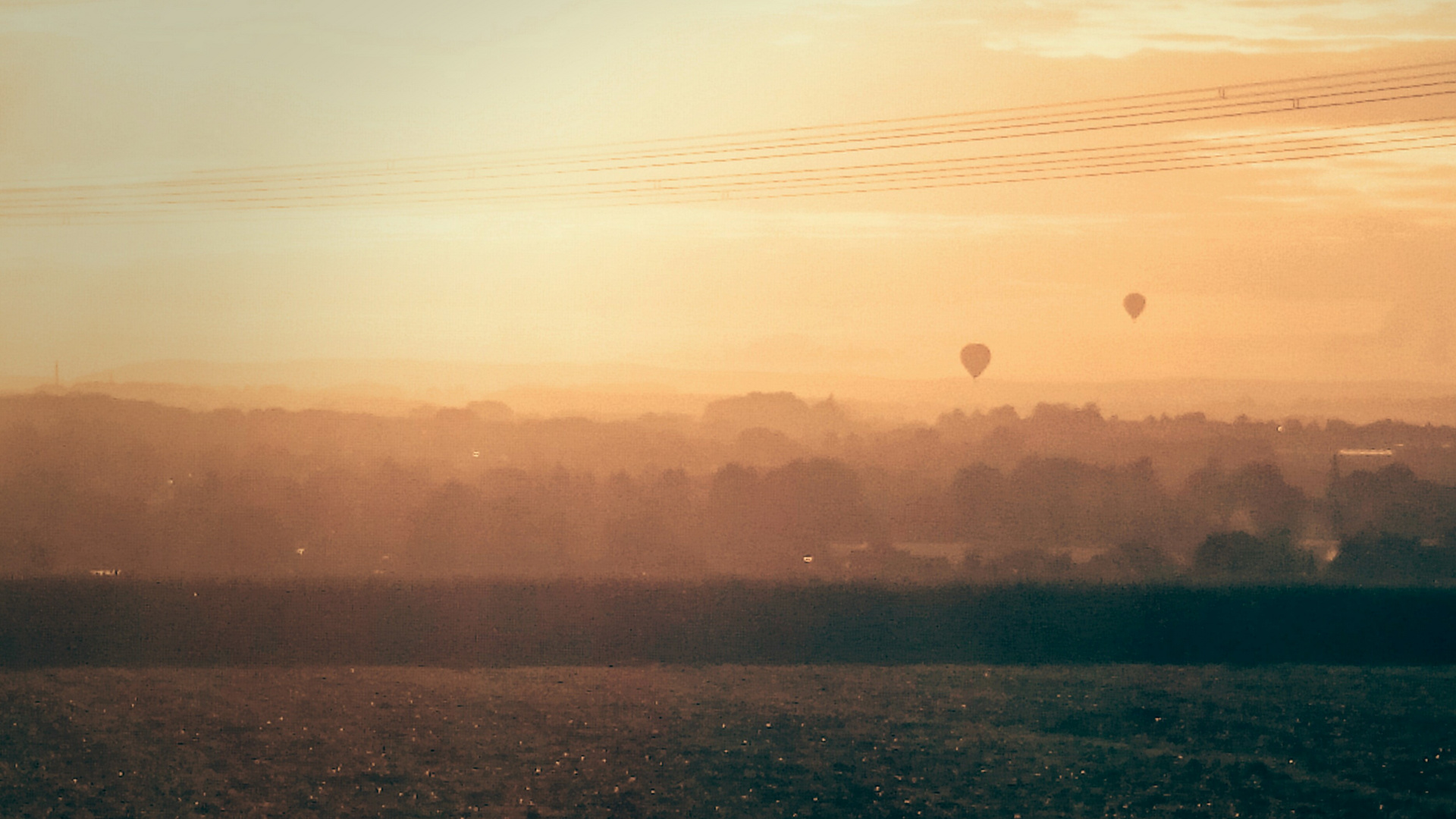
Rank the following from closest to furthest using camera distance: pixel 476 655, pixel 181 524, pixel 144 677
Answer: pixel 144 677 → pixel 476 655 → pixel 181 524

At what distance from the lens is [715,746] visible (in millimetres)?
22125

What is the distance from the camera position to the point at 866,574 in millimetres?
42844

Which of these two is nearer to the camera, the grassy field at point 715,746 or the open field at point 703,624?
the grassy field at point 715,746

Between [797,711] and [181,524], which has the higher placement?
[181,524]

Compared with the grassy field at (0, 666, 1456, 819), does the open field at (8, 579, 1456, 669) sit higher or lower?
higher

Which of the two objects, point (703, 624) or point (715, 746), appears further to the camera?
point (703, 624)

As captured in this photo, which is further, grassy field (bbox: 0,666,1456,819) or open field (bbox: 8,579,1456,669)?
open field (bbox: 8,579,1456,669)

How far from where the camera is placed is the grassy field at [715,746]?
1886 centimetres

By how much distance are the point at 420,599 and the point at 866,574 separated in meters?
15.6

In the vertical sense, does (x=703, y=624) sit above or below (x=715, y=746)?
above

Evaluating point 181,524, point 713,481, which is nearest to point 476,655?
point 181,524

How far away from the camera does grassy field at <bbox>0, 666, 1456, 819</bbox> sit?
18859 mm

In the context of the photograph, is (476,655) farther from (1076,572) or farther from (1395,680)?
(1395,680)

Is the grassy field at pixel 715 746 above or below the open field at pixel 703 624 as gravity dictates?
below
